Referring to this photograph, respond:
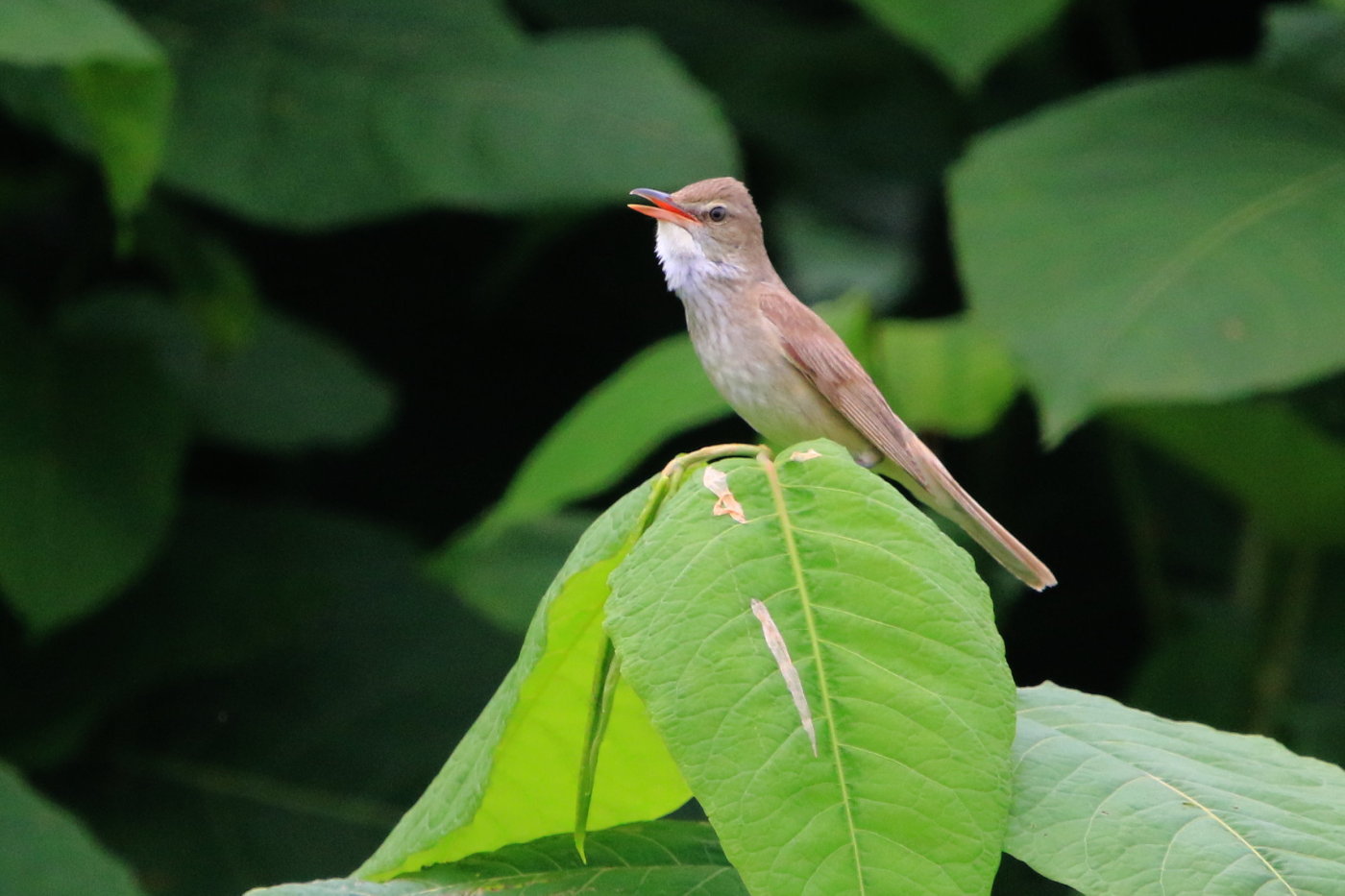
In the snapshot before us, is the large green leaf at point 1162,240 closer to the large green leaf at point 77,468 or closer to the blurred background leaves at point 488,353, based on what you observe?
the blurred background leaves at point 488,353

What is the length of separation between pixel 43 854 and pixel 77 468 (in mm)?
1582

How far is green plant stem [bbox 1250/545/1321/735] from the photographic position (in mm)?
4441

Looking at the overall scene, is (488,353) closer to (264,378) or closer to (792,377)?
(264,378)

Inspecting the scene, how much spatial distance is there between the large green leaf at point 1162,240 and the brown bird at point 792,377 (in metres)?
0.58

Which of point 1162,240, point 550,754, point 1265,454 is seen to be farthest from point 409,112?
point 550,754

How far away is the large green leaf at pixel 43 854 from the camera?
8.63 feet

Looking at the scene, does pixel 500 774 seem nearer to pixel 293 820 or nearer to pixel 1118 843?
pixel 1118 843

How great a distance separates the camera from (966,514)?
2756 mm

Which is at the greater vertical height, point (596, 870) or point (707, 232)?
point (596, 870)

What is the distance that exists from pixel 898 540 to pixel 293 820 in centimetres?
320

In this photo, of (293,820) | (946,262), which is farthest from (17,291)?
(946,262)

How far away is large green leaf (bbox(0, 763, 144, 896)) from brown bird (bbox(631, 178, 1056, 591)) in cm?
146

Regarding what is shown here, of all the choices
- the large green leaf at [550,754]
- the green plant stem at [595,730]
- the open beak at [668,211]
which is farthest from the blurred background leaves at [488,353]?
the green plant stem at [595,730]

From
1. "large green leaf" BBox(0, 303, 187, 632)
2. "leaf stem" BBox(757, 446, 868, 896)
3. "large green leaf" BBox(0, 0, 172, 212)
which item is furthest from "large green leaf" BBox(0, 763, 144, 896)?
"leaf stem" BBox(757, 446, 868, 896)
